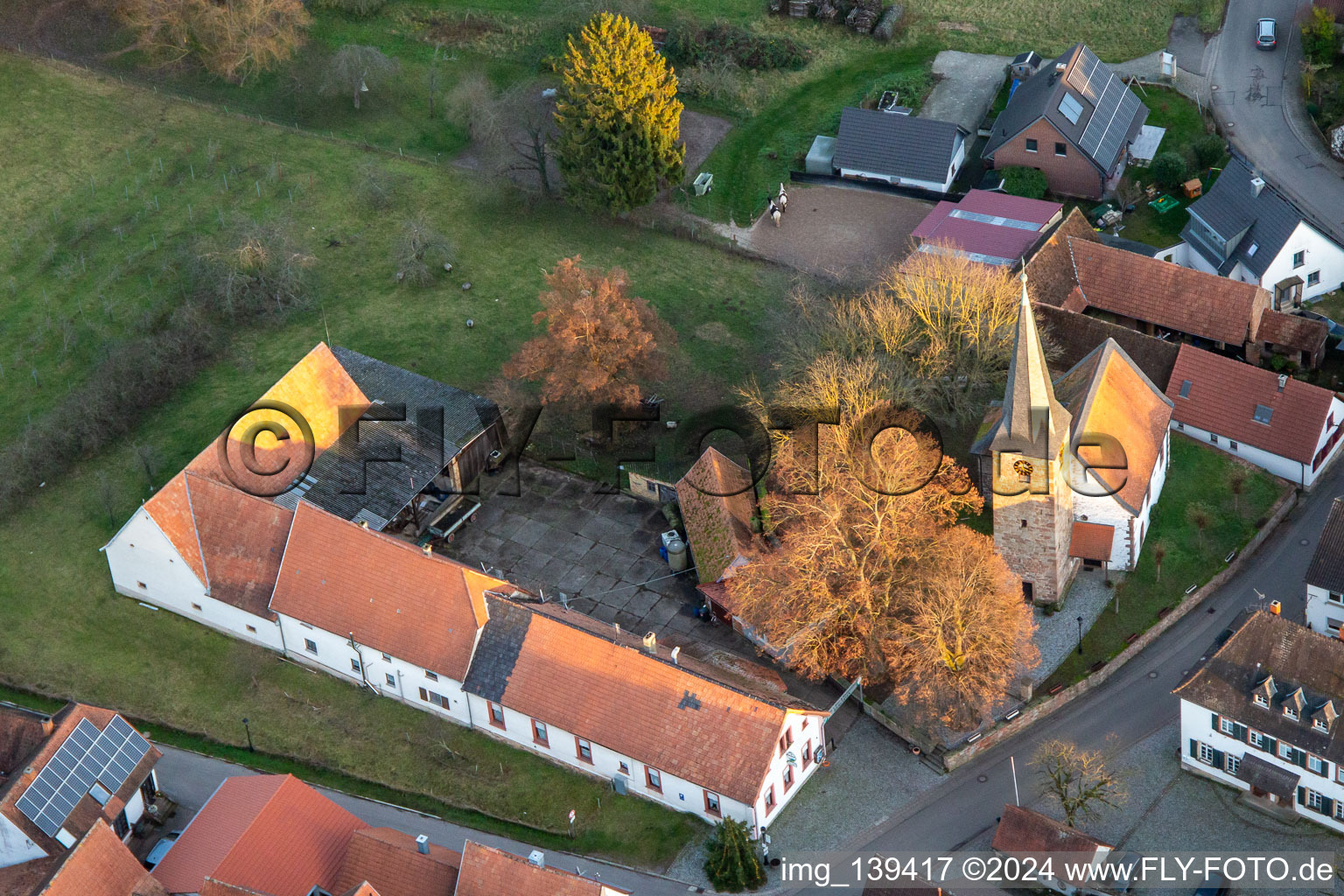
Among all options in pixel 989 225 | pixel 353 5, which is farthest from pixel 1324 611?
pixel 353 5

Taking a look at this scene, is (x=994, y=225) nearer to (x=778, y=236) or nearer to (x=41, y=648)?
(x=778, y=236)

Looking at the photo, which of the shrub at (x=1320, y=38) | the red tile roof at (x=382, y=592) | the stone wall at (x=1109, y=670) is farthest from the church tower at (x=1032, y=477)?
the shrub at (x=1320, y=38)

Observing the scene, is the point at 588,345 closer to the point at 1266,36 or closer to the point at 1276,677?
the point at 1276,677

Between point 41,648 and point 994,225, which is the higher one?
point 994,225

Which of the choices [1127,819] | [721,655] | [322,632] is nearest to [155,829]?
[322,632]

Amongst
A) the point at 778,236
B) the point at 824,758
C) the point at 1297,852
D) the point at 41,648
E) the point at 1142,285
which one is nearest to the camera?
the point at 1297,852

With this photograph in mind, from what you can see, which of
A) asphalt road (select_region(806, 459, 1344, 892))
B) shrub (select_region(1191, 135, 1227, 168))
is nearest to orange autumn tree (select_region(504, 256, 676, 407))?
asphalt road (select_region(806, 459, 1344, 892))
